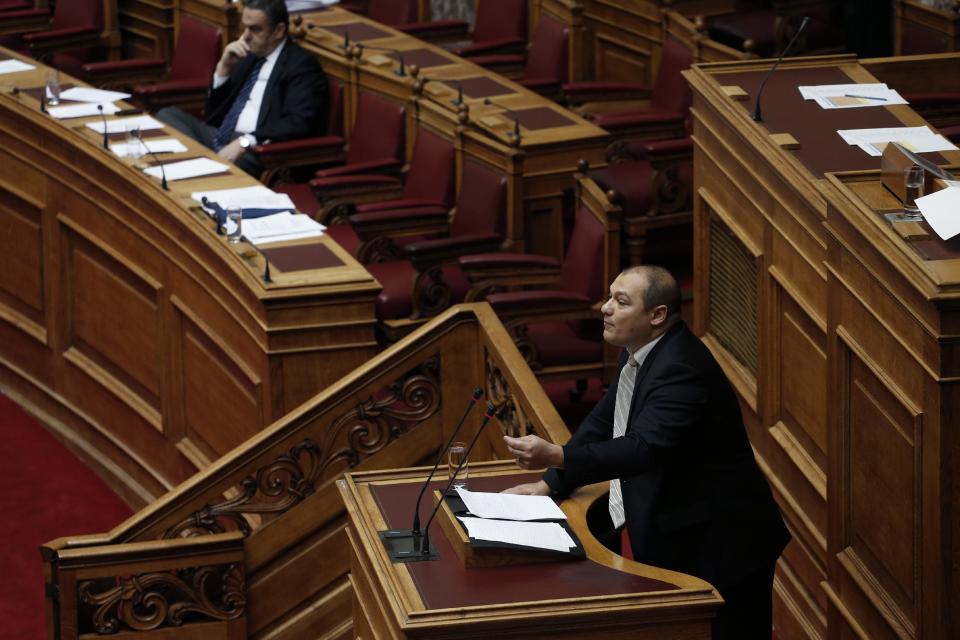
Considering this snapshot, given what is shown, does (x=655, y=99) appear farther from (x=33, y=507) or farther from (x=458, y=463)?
(x=458, y=463)

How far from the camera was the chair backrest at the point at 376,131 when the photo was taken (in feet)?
17.6

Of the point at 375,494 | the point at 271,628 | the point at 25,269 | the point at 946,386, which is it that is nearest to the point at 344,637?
the point at 271,628

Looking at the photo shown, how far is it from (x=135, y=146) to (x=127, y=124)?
359mm

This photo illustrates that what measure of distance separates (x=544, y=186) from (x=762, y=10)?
6.90ft

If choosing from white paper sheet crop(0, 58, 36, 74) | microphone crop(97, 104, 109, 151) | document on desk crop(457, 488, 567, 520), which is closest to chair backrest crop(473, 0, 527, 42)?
white paper sheet crop(0, 58, 36, 74)

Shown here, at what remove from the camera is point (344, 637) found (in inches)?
145

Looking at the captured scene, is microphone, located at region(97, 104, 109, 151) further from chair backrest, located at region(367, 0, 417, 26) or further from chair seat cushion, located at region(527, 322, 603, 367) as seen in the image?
chair backrest, located at region(367, 0, 417, 26)

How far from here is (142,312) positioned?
452cm

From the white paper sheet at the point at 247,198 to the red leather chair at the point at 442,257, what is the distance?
1.14 ft

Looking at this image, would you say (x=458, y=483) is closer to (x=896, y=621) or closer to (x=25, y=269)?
(x=896, y=621)

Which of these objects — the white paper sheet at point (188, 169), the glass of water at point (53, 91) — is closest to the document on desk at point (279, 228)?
the white paper sheet at point (188, 169)

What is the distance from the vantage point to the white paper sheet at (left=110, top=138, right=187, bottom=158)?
4.73m

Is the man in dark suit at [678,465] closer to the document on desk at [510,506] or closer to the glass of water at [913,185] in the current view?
the document on desk at [510,506]

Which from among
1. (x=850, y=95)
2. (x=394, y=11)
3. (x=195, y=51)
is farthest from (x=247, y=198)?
(x=394, y=11)
